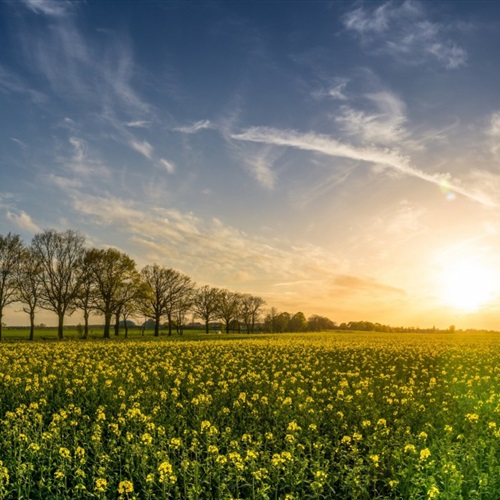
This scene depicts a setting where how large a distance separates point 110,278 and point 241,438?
187ft

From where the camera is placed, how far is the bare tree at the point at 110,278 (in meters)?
64.4

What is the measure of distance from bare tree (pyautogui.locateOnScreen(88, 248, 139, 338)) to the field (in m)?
42.1

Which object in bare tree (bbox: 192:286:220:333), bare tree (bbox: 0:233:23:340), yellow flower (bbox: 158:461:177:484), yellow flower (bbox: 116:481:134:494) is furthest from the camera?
bare tree (bbox: 192:286:220:333)

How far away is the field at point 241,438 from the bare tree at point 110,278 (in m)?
42.1

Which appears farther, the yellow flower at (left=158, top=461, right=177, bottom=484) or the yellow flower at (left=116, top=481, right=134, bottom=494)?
the yellow flower at (left=158, top=461, right=177, bottom=484)

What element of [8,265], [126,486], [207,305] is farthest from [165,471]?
[207,305]

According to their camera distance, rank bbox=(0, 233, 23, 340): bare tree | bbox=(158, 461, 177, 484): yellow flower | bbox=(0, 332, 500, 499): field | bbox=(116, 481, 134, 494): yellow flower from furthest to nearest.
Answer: bbox=(0, 233, 23, 340): bare tree → bbox=(0, 332, 500, 499): field → bbox=(158, 461, 177, 484): yellow flower → bbox=(116, 481, 134, 494): yellow flower

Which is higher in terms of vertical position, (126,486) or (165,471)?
(165,471)

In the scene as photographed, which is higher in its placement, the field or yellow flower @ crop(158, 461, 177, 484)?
yellow flower @ crop(158, 461, 177, 484)

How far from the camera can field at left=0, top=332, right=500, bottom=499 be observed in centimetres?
809

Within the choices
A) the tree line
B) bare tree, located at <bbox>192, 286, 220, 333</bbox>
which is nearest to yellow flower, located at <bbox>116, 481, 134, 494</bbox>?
the tree line

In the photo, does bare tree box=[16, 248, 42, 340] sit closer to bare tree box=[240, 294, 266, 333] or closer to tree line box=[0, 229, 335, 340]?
tree line box=[0, 229, 335, 340]

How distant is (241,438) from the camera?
11.1 meters

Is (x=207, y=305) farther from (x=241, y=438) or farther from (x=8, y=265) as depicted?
(x=241, y=438)
